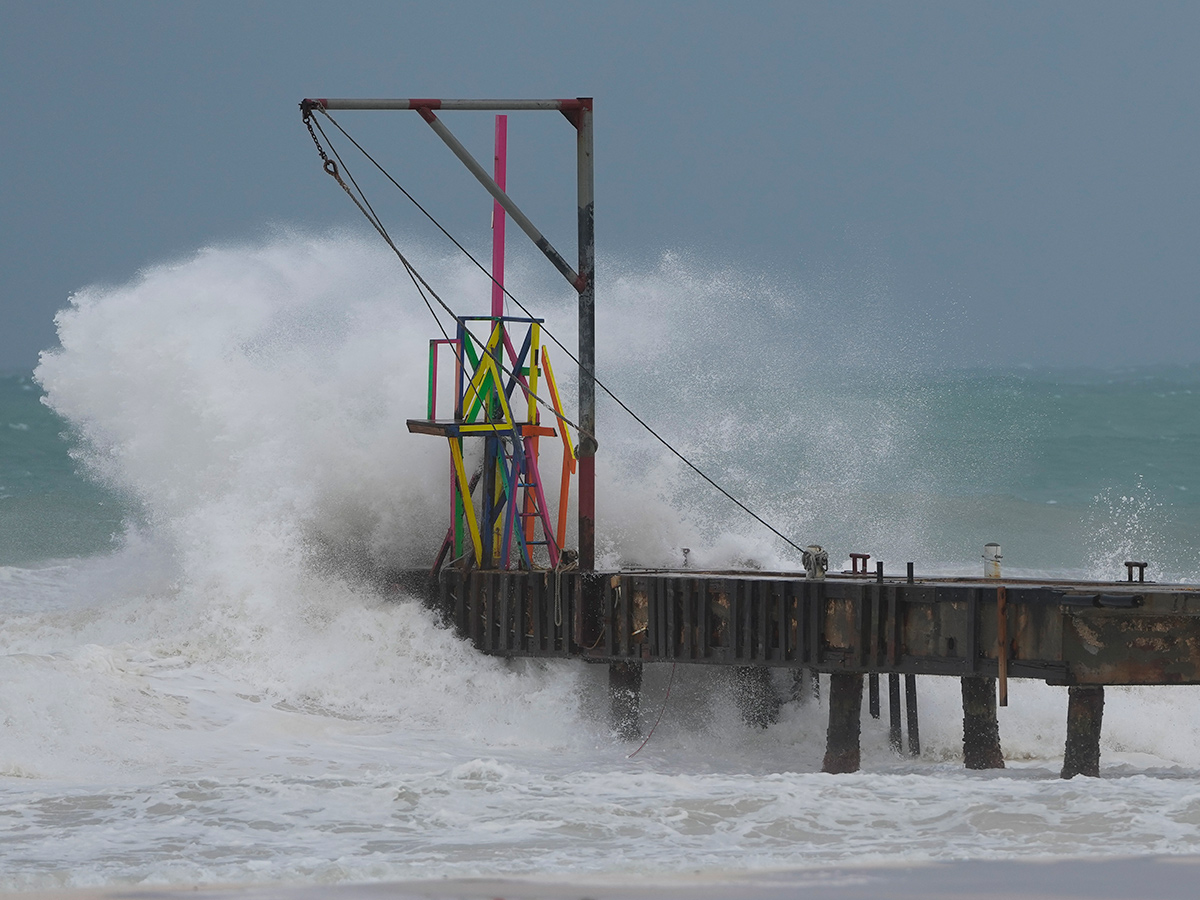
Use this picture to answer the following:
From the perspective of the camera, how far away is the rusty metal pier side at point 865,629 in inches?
504

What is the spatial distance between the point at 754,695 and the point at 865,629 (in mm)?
2783

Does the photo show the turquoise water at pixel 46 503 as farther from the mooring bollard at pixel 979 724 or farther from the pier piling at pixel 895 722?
the mooring bollard at pixel 979 724

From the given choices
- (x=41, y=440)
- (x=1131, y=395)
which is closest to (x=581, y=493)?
(x=41, y=440)

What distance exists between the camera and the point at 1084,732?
1311 centimetres

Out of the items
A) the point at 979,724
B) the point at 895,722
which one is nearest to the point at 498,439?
the point at 895,722

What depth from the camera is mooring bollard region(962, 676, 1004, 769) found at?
45.9 feet

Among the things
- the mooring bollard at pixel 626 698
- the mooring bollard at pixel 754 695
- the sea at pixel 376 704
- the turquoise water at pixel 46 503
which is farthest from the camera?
the turquoise water at pixel 46 503

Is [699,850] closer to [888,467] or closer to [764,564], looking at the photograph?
[764,564]

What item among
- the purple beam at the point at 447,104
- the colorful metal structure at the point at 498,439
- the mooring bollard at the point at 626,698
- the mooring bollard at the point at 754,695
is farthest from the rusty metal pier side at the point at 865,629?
the purple beam at the point at 447,104

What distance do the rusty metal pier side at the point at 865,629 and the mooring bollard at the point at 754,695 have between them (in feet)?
4.11

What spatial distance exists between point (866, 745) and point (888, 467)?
3136 cm

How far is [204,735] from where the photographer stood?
1455cm

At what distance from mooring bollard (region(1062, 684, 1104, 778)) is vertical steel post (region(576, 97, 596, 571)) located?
528 cm

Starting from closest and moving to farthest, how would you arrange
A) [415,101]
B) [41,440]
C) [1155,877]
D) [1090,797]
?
1. [1155,877]
2. [1090,797]
3. [415,101]
4. [41,440]
